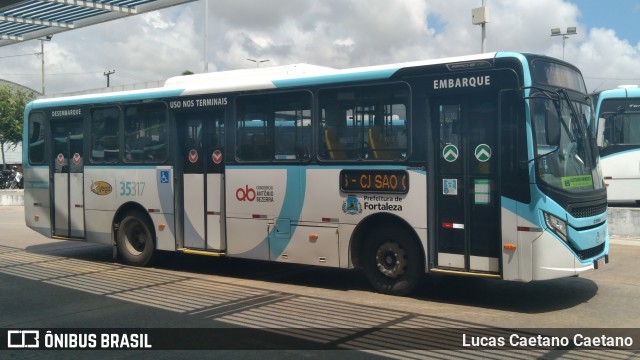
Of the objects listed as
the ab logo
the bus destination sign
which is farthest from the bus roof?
the ab logo

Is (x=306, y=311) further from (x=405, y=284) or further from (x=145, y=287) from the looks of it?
(x=145, y=287)

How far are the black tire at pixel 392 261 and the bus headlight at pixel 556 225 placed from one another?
1732 millimetres

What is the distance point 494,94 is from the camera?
7.72 metres

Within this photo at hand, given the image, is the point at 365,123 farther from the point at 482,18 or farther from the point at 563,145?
the point at 482,18

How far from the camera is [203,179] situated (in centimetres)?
1052

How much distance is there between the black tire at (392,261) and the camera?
8375 mm

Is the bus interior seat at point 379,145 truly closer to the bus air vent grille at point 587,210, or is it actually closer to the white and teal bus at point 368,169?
the white and teal bus at point 368,169

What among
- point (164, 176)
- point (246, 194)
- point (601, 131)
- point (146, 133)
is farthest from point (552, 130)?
point (601, 131)

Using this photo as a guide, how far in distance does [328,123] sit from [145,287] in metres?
3.81

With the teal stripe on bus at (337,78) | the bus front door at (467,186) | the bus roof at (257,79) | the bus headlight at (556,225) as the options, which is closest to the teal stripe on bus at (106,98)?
the bus roof at (257,79)

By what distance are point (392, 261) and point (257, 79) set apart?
3.65 meters

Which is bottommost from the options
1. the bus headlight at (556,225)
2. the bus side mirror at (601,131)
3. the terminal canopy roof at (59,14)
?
the bus headlight at (556,225)

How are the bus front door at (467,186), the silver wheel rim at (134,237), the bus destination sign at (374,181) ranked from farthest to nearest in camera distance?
the silver wheel rim at (134,237) < the bus destination sign at (374,181) < the bus front door at (467,186)

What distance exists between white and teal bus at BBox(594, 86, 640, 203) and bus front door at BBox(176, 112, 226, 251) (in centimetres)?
1283
